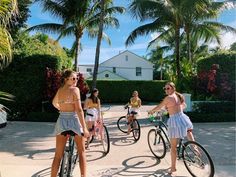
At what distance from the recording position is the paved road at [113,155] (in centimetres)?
727

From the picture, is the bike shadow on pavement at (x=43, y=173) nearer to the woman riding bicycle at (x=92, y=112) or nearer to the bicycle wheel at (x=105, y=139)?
the bicycle wheel at (x=105, y=139)

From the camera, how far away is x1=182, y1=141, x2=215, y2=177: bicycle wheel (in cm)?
648

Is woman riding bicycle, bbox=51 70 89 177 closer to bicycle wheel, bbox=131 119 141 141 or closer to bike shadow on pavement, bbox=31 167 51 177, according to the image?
bike shadow on pavement, bbox=31 167 51 177

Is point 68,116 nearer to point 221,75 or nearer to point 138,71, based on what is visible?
point 221,75

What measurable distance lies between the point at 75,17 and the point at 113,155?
16.3 meters

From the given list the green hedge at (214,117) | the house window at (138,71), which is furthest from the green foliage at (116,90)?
the house window at (138,71)

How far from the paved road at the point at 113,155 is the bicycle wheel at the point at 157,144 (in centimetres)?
16

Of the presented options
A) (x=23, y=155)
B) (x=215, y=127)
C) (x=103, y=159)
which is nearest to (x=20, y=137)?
(x=23, y=155)

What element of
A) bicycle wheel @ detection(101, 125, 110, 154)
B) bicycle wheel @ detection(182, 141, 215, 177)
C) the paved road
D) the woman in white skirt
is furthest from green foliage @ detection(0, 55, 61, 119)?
bicycle wheel @ detection(182, 141, 215, 177)

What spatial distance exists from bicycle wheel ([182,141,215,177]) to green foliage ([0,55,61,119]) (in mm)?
10710

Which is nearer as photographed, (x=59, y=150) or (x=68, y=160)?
(x=59, y=150)

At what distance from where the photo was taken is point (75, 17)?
23.9 meters

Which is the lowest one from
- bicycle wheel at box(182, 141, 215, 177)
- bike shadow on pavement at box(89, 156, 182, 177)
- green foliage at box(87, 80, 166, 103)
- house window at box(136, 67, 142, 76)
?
bike shadow on pavement at box(89, 156, 182, 177)

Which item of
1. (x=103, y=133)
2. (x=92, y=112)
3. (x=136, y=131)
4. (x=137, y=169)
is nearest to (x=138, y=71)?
(x=136, y=131)
